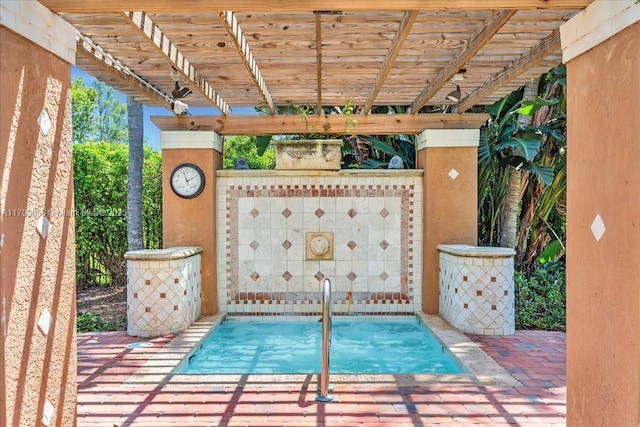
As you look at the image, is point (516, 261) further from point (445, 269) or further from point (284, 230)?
point (284, 230)

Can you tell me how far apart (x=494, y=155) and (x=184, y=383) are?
239 inches

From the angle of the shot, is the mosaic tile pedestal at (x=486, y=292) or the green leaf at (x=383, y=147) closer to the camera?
the mosaic tile pedestal at (x=486, y=292)

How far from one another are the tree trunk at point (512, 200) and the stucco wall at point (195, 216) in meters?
4.82

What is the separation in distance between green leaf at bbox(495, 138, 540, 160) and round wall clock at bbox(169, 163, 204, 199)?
4525mm

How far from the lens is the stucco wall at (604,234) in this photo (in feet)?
7.37

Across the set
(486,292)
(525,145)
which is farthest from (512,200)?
(486,292)

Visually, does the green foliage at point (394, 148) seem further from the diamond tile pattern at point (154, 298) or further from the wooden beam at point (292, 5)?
the wooden beam at point (292, 5)

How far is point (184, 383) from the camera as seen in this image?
4012 millimetres

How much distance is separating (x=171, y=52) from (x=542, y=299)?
6.35m

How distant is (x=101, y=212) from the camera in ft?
28.2

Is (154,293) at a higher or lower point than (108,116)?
lower

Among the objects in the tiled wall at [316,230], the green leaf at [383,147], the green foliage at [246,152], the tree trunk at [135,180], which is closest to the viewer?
the tiled wall at [316,230]

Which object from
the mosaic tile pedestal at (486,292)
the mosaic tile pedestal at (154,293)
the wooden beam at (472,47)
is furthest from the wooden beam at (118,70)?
the mosaic tile pedestal at (486,292)

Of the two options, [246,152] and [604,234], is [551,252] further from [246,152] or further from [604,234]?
[246,152]
